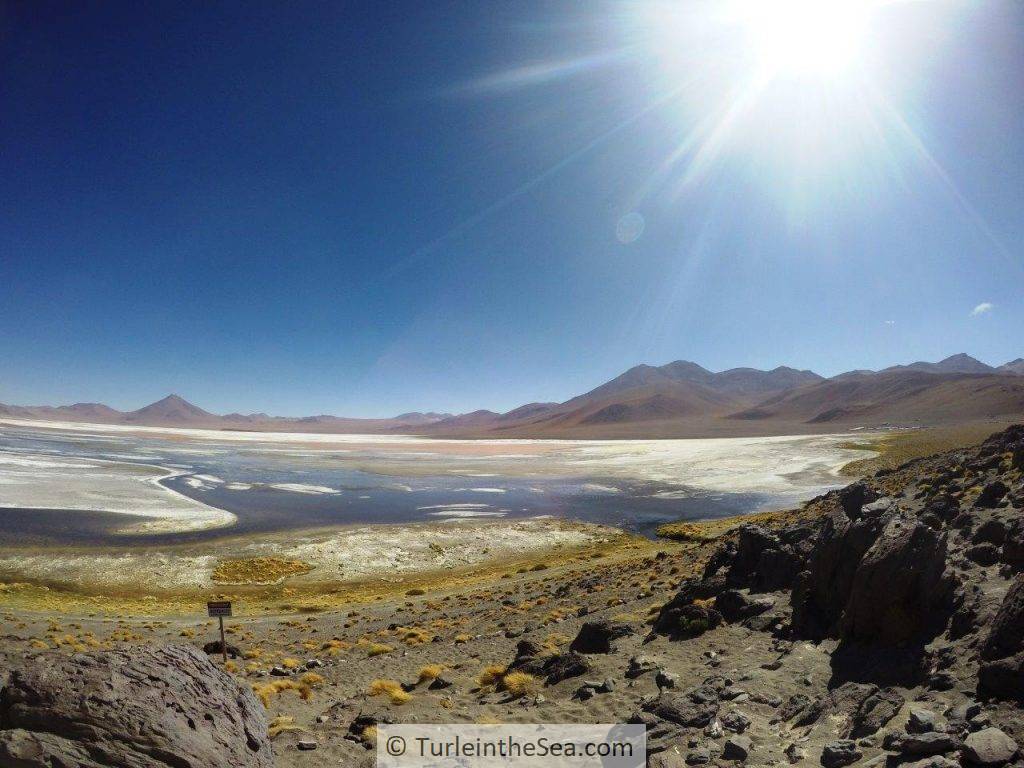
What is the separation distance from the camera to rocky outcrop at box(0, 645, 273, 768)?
196 inches

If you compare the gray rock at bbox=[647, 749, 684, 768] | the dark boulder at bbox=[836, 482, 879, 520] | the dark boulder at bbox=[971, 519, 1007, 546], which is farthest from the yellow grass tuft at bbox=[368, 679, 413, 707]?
the dark boulder at bbox=[836, 482, 879, 520]

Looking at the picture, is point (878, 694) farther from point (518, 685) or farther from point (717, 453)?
Result: point (717, 453)

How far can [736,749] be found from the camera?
6.36 metres

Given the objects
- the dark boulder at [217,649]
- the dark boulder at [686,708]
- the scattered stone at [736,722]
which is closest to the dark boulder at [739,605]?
the dark boulder at [686,708]

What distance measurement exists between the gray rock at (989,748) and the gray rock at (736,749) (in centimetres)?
230

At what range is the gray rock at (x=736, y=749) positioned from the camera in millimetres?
6297

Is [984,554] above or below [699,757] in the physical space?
above

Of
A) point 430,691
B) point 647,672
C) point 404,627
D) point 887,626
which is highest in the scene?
point 887,626

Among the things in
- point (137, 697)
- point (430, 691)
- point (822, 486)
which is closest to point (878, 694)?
point (430, 691)

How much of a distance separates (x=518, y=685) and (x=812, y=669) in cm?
520

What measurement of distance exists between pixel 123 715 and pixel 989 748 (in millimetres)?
8513

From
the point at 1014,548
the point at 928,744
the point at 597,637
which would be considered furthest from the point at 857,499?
the point at 928,744

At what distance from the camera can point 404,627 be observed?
16.6 metres

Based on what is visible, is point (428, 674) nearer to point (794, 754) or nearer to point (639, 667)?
point (639, 667)
